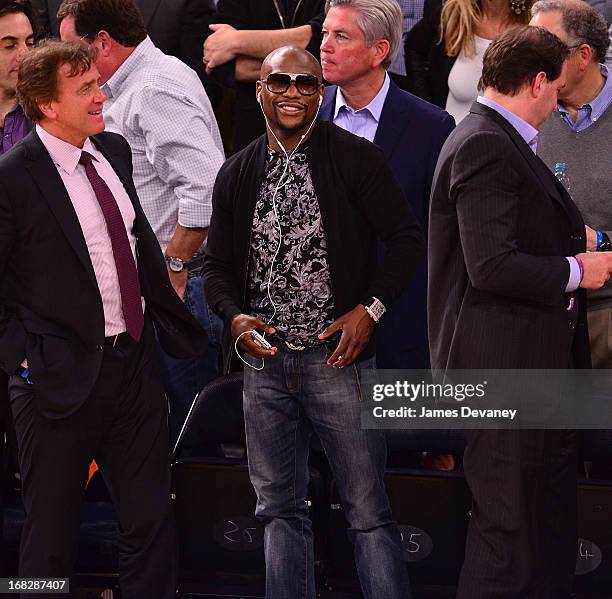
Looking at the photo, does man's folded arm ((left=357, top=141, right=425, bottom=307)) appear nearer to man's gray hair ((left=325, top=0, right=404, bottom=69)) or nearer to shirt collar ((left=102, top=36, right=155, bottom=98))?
man's gray hair ((left=325, top=0, right=404, bottom=69))

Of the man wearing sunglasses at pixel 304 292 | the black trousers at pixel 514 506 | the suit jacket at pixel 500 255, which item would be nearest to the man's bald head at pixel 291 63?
the man wearing sunglasses at pixel 304 292

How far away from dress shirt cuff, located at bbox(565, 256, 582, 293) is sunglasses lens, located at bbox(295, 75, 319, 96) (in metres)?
0.88

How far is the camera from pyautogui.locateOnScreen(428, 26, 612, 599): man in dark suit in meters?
2.99

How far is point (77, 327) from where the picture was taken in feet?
10.8

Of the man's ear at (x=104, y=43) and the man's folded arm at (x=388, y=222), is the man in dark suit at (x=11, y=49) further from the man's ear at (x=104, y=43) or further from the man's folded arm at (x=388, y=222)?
the man's folded arm at (x=388, y=222)

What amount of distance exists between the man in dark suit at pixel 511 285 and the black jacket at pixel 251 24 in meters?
1.47

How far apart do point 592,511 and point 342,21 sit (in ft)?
6.05

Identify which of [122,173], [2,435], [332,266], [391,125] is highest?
[391,125]

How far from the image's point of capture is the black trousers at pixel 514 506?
312 centimetres

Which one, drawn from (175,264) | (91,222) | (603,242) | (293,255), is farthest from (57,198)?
(603,242)

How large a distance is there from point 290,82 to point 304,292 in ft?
2.00

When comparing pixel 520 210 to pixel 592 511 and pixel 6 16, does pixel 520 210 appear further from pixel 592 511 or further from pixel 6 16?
pixel 6 16

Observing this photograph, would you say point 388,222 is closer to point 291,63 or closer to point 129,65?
point 291,63

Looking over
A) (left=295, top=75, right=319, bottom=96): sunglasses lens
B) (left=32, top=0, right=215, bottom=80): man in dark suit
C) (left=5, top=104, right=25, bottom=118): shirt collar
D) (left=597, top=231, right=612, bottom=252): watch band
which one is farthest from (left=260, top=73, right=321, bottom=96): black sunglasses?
(left=32, top=0, right=215, bottom=80): man in dark suit
